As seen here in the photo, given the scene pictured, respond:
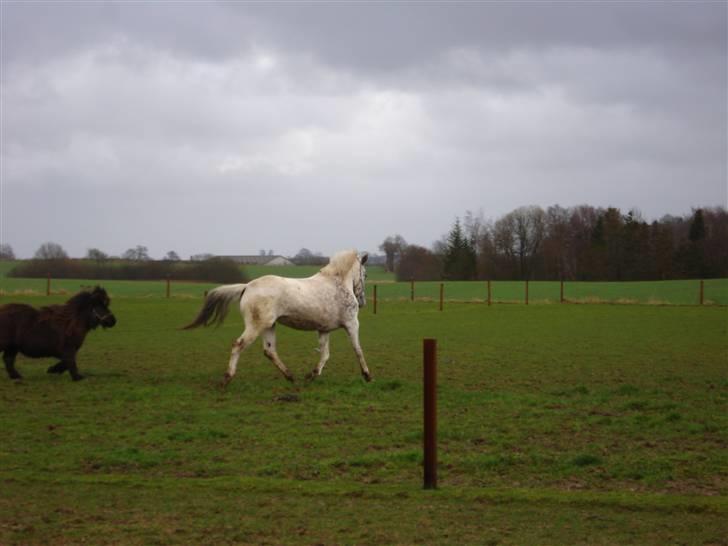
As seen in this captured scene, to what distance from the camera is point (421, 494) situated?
5.55 meters

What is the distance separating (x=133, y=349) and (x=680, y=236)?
59.4 metres

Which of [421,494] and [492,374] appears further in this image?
[492,374]

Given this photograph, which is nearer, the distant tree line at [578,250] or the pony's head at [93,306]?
the pony's head at [93,306]

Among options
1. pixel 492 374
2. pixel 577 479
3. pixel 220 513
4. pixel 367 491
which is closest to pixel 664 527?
pixel 577 479

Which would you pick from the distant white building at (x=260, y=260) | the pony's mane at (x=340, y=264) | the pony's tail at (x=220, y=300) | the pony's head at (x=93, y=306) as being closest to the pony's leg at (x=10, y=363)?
the pony's head at (x=93, y=306)

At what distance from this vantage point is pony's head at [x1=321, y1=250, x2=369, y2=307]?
11914 mm

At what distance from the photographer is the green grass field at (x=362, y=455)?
4816mm

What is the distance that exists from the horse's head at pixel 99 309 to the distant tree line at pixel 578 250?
42.2 metres

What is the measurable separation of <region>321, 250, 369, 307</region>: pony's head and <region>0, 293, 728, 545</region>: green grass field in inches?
56.1

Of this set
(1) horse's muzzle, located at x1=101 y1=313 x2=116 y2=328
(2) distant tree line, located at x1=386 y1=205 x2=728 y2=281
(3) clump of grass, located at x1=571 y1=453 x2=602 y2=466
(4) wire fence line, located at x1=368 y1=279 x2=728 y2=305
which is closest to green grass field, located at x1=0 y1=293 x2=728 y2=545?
(3) clump of grass, located at x1=571 y1=453 x2=602 y2=466

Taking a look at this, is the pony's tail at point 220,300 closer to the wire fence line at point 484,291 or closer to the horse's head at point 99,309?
the horse's head at point 99,309

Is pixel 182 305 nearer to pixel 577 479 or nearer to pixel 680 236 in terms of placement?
pixel 577 479

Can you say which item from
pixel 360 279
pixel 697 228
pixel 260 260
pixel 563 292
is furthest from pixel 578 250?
pixel 360 279

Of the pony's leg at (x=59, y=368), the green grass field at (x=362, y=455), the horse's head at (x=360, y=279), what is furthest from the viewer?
the horse's head at (x=360, y=279)
